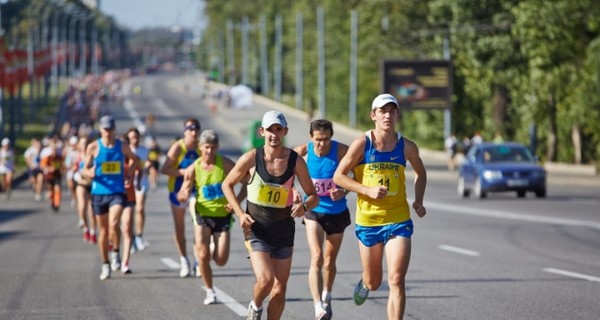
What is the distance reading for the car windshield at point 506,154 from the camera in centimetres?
3728

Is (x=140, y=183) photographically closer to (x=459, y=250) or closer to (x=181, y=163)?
(x=459, y=250)

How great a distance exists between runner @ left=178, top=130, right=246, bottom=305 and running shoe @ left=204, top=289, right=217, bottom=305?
20.4 inches

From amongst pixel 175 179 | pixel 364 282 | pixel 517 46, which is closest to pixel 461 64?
pixel 517 46

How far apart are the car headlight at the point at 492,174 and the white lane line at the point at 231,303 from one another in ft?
71.2

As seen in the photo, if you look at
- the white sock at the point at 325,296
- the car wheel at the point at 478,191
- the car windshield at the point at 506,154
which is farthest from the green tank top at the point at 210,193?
the car windshield at the point at 506,154

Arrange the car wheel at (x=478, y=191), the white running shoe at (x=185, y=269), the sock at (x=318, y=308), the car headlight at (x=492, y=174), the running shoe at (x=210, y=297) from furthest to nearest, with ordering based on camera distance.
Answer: the car wheel at (x=478, y=191), the car headlight at (x=492, y=174), the white running shoe at (x=185, y=269), the running shoe at (x=210, y=297), the sock at (x=318, y=308)

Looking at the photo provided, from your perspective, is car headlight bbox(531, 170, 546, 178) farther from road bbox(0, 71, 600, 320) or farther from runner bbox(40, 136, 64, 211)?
runner bbox(40, 136, 64, 211)

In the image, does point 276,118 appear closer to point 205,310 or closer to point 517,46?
point 205,310

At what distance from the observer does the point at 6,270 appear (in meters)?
18.5

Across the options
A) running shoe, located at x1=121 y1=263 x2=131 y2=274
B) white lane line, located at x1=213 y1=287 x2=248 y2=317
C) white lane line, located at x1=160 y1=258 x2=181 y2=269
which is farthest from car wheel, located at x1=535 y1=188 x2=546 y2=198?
white lane line, located at x1=213 y1=287 x2=248 y2=317

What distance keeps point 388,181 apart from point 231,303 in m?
3.65

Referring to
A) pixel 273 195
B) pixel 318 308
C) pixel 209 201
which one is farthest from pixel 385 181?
pixel 209 201

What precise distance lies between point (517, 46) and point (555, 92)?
780 centimetres

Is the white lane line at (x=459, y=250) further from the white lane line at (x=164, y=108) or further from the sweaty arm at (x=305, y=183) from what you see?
the white lane line at (x=164, y=108)
